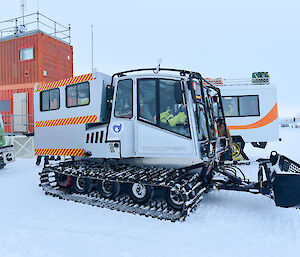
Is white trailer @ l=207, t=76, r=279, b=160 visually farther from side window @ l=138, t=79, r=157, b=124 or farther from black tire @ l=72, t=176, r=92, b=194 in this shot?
black tire @ l=72, t=176, r=92, b=194

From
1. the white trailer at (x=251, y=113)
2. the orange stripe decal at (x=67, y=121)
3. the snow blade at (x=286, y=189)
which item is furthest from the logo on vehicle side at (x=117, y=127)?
the white trailer at (x=251, y=113)

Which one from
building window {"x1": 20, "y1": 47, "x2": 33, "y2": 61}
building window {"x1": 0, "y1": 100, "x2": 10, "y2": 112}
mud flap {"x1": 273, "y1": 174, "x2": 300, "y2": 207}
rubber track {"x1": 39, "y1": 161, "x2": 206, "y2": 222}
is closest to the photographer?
mud flap {"x1": 273, "y1": 174, "x2": 300, "y2": 207}

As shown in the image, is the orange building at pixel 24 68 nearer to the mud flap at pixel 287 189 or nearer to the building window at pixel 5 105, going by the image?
the building window at pixel 5 105

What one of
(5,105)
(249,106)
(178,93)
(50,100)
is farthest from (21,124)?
(178,93)

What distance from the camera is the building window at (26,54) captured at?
14.6 meters

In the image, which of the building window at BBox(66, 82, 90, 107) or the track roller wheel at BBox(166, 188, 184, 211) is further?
the building window at BBox(66, 82, 90, 107)

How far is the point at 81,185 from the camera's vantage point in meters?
6.57

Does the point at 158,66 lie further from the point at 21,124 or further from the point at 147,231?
the point at 21,124

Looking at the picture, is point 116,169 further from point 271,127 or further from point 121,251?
point 271,127

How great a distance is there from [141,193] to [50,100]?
3.83 metres

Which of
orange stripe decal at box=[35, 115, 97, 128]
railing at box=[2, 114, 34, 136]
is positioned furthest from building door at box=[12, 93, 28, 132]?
orange stripe decal at box=[35, 115, 97, 128]

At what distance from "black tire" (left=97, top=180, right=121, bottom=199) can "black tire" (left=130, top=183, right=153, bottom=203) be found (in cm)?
40

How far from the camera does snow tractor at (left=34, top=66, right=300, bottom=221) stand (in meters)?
5.05

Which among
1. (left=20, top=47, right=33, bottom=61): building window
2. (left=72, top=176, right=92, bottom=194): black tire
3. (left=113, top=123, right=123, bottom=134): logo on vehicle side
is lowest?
(left=72, top=176, right=92, bottom=194): black tire
